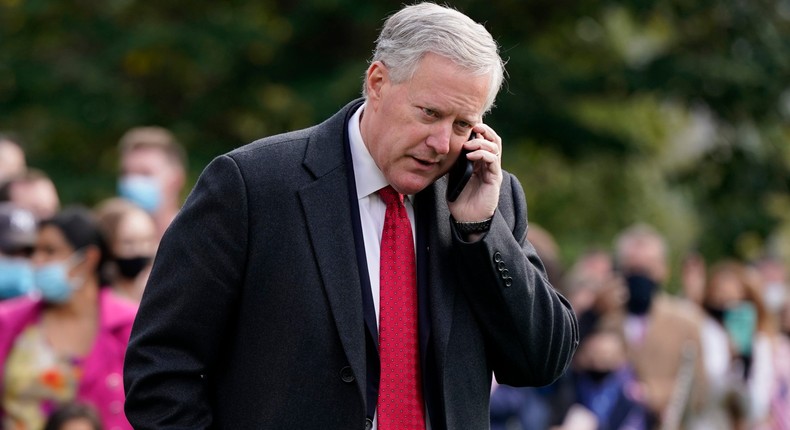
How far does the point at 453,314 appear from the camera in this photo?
4000mm

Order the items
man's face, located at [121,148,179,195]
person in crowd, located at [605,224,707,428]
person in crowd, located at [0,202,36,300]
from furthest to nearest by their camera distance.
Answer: person in crowd, located at [605,224,707,428] < man's face, located at [121,148,179,195] < person in crowd, located at [0,202,36,300]

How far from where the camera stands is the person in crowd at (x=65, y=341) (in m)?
6.74

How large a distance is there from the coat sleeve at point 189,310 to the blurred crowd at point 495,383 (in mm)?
2775

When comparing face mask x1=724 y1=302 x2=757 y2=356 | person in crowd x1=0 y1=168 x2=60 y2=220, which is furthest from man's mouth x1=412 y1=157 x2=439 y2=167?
face mask x1=724 y1=302 x2=757 y2=356

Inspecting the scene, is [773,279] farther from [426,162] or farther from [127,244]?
[426,162]

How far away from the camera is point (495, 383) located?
8.11m

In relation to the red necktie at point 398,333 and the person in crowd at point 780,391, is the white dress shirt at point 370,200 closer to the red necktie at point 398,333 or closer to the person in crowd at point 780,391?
the red necktie at point 398,333

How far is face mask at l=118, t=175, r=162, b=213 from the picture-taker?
8773 millimetres

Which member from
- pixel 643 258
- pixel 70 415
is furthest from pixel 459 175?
pixel 643 258

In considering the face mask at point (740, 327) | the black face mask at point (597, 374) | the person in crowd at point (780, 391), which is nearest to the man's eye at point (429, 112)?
the black face mask at point (597, 374)

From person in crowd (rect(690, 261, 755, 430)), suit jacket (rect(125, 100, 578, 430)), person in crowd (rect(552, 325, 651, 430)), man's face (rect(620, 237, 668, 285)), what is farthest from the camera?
person in crowd (rect(690, 261, 755, 430))

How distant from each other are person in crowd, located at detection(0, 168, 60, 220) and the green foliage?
5.67 m

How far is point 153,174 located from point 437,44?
5.32 m

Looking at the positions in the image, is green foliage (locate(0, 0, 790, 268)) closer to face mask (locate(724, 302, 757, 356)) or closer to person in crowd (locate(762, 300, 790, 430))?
person in crowd (locate(762, 300, 790, 430))
